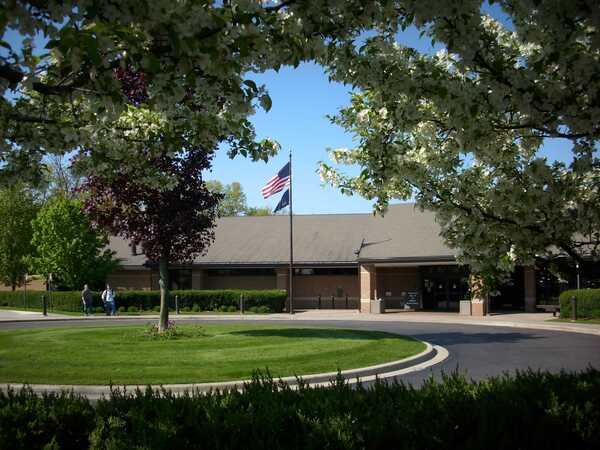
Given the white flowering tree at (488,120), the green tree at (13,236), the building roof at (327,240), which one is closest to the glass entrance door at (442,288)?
the building roof at (327,240)

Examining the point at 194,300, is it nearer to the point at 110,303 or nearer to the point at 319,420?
the point at 110,303

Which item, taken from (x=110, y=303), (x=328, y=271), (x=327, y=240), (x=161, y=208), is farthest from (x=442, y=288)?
(x=161, y=208)

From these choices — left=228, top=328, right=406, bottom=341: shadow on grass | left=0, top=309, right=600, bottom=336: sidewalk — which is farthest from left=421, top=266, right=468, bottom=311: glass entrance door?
left=228, top=328, right=406, bottom=341: shadow on grass

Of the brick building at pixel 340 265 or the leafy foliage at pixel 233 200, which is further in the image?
the leafy foliage at pixel 233 200

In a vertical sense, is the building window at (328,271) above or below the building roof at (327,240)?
below

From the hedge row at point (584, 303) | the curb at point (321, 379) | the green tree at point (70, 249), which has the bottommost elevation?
the curb at point (321, 379)

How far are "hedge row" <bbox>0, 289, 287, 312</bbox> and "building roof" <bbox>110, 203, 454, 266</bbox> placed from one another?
272cm

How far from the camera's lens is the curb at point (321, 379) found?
34.4ft

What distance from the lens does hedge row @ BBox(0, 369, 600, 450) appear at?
4434mm

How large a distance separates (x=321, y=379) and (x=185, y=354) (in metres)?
4.57

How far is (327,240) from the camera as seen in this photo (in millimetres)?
40500

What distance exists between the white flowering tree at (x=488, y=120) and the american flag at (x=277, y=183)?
23327 mm

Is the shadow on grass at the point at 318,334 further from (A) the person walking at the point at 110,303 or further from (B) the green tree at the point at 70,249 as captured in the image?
(B) the green tree at the point at 70,249

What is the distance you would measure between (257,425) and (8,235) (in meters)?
49.7
